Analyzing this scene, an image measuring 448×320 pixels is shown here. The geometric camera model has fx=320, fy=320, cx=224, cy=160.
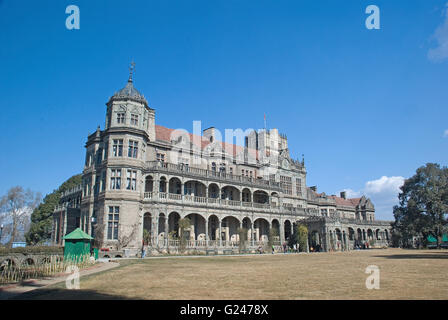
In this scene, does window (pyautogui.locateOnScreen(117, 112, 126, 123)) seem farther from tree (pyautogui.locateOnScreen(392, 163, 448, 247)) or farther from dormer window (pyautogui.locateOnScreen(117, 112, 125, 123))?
tree (pyautogui.locateOnScreen(392, 163, 448, 247))

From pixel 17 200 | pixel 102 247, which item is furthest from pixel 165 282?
pixel 17 200

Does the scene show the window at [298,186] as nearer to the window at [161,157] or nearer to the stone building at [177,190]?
the stone building at [177,190]

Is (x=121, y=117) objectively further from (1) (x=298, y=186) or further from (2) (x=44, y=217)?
(2) (x=44, y=217)

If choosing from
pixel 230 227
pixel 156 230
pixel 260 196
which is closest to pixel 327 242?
pixel 260 196

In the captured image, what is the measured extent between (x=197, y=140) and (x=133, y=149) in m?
12.9

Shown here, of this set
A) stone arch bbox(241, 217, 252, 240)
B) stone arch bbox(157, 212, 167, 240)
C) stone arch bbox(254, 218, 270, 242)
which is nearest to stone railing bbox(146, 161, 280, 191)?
stone arch bbox(241, 217, 252, 240)

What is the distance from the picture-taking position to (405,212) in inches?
1751

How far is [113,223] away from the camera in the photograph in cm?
3300

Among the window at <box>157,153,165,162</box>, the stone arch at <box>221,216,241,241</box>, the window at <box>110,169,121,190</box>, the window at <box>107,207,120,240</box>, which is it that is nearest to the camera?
the window at <box>107,207,120,240</box>

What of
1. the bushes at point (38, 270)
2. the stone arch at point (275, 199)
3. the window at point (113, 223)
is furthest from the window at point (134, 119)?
the stone arch at point (275, 199)

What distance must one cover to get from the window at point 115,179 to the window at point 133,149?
2371mm

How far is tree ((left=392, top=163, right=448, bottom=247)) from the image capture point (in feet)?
128

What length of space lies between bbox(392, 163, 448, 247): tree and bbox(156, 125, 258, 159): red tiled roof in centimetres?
2349

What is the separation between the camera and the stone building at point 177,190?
112 ft
